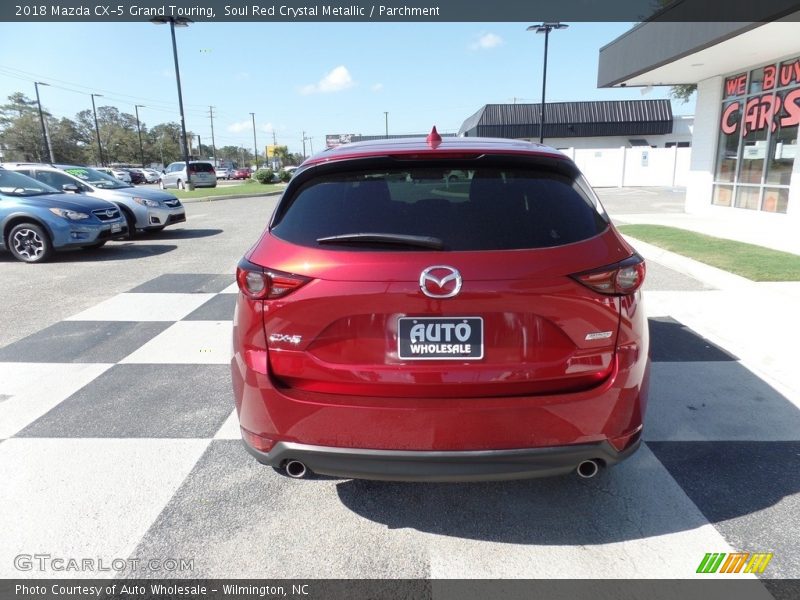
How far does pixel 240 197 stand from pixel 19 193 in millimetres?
16675

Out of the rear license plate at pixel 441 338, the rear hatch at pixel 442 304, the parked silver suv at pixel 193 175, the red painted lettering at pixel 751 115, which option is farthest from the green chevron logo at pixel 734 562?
the parked silver suv at pixel 193 175

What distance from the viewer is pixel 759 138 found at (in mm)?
13516

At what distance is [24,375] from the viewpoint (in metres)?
4.45

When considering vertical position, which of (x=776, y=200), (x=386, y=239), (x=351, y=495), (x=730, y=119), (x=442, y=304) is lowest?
(x=351, y=495)

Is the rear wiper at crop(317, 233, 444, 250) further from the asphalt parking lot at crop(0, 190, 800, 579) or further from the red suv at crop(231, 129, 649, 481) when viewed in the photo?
the asphalt parking lot at crop(0, 190, 800, 579)

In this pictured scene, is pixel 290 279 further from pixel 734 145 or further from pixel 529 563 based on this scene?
pixel 734 145

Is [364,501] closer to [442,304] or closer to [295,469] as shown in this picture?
[295,469]

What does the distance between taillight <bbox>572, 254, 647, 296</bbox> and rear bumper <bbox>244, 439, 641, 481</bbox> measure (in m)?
0.64

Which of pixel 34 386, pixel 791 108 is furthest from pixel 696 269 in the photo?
pixel 34 386

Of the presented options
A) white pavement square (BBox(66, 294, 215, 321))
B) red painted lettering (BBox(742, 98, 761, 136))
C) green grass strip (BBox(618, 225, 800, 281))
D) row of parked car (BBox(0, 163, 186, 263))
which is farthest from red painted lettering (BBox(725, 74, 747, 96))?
row of parked car (BBox(0, 163, 186, 263))

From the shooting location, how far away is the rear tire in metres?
9.24

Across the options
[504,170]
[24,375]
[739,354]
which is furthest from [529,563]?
[24,375]

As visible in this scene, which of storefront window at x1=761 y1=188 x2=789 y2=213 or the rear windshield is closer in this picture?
the rear windshield

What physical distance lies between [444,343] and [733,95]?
16.2 m
